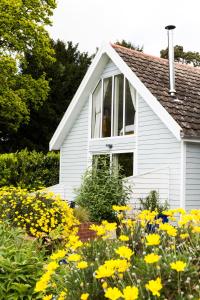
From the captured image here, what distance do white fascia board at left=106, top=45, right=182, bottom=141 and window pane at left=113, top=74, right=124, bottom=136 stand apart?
841 mm

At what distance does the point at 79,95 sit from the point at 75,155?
2290 millimetres

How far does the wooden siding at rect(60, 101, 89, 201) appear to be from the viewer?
16.0 metres

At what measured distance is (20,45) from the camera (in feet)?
79.9

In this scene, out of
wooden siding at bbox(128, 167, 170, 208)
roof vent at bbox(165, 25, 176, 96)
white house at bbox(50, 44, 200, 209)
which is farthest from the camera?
roof vent at bbox(165, 25, 176, 96)

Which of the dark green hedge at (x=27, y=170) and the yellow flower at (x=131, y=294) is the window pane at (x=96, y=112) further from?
the yellow flower at (x=131, y=294)

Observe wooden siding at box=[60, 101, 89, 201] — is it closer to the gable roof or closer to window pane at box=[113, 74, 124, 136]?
the gable roof

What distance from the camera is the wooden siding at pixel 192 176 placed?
1170 cm

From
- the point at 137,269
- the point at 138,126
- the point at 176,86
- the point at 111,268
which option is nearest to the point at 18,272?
the point at 137,269

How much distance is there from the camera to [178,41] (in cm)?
4197

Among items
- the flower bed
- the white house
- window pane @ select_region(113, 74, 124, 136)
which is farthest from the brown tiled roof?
the flower bed

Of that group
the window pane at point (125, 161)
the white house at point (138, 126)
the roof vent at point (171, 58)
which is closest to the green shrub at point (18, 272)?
the white house at point (138, 126)

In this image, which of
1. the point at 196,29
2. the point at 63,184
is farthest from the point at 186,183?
the point at 196,29

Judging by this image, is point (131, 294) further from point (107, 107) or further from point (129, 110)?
point (107, 107)

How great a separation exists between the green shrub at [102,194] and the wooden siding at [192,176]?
1635mm
